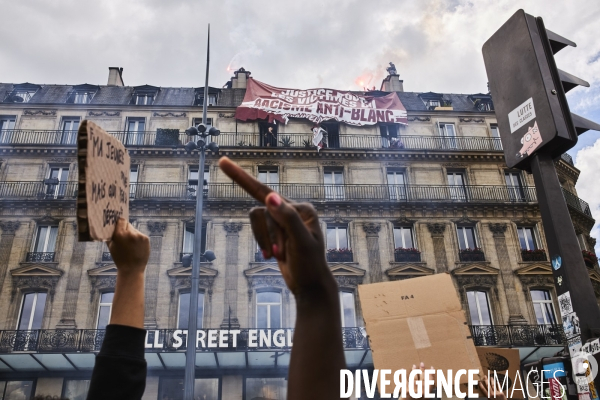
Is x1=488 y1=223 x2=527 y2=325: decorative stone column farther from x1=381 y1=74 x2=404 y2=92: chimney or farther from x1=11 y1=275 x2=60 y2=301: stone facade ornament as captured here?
x1=11 y1=275 x2=60 y2=301: stone facade ornament

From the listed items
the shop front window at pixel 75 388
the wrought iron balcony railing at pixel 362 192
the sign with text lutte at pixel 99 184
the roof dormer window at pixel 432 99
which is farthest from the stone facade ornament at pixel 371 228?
the sign with text lutte at pixel 99 184

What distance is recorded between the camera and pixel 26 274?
19.6 m

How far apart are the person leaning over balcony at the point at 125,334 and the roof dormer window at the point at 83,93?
2666cm

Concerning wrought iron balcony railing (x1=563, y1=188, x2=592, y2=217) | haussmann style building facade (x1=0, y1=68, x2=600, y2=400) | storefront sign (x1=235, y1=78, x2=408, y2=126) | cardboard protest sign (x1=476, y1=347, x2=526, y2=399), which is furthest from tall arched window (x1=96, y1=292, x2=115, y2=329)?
wrought iron balcony railing (x1=563, y1=188, x2=592, y2=217)

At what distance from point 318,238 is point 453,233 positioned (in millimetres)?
22133

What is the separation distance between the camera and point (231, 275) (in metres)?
20.3

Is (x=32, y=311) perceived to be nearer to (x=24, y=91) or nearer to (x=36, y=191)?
(x=36, y=191)

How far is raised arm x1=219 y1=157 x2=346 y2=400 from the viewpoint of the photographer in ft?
3.52

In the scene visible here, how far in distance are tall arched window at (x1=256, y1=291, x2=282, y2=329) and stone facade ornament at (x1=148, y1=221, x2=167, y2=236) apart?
5.35 metres

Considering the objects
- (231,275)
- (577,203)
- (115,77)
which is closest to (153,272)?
(231,275)

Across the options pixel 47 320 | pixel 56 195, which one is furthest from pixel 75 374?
pixel 56 195

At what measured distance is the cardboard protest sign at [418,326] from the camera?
3.72 metres

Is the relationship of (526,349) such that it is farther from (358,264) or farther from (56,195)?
(56,195)

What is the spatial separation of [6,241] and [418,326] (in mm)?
21589
